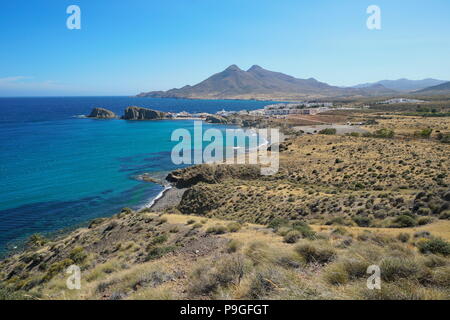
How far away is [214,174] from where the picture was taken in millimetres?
35938

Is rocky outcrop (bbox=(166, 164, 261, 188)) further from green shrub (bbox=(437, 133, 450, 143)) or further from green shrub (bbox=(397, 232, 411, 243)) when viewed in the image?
green shrub (bbox=(437, 133, 450, 143))

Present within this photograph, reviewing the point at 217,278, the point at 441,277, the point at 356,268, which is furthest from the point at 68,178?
the point at 441,277

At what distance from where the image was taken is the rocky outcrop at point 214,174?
35.6m

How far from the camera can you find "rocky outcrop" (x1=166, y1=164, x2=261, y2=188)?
117 ft

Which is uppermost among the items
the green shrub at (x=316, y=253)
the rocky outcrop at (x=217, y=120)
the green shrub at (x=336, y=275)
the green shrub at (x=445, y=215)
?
the rocky outcrop at (x=217, y=120)

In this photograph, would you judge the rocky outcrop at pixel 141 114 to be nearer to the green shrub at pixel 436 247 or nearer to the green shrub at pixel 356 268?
the green shrub at pixel 436 247

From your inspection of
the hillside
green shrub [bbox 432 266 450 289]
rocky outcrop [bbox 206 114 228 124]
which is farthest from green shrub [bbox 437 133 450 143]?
rocky outcrop [bbox 206 114 228 124]

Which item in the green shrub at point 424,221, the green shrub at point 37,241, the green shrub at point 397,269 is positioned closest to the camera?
the green shrub at point 397,269

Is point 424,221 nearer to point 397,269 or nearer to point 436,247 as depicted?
point 436,247

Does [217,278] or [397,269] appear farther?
[217,278]

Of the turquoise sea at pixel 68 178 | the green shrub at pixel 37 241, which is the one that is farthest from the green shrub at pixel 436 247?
the turquoise sea at pixel 68 178

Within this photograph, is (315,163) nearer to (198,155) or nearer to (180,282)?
(198,155)

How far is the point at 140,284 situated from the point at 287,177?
27484 mm
